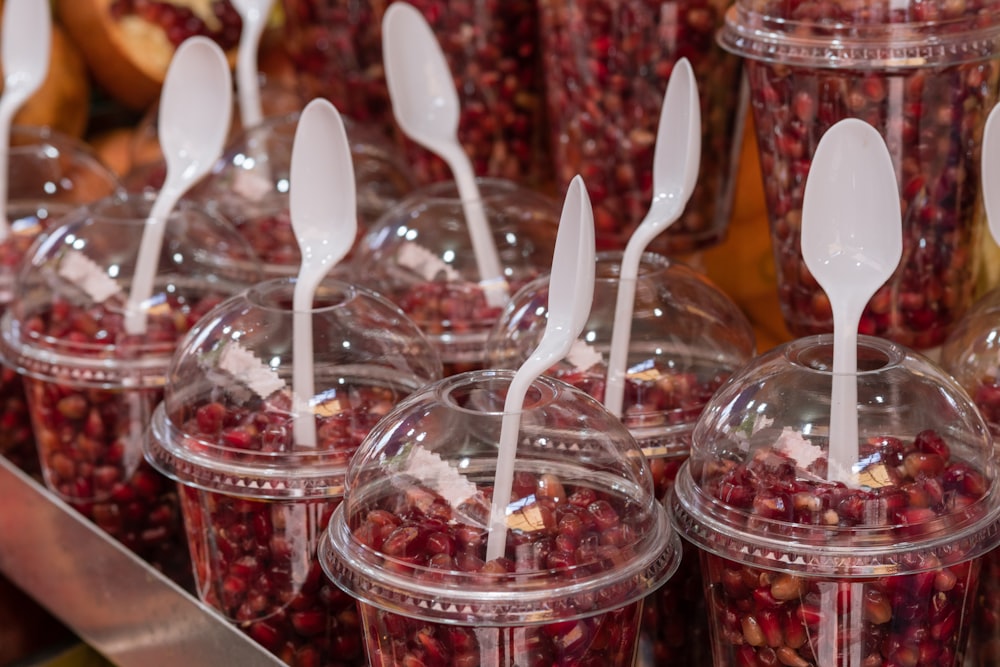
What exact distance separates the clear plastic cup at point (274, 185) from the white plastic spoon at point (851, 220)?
0.71 metres

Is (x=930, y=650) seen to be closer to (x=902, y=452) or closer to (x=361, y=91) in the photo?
(x=902, y=452)

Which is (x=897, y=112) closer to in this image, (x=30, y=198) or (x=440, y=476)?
(x=440, y=476)

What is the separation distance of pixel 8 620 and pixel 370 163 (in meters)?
0.79

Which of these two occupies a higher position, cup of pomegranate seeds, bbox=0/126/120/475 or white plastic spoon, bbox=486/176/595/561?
white plastic spoon, bbox=486/176/595/561

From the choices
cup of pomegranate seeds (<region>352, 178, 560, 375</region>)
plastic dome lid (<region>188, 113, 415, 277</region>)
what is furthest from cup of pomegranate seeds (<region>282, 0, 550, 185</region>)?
cup of pomegranate seeds (<region>352, 178, 560, 375</region>)

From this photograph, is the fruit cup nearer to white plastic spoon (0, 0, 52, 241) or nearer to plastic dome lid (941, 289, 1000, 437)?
plastic dome lid (941, 289, 1000, 437)

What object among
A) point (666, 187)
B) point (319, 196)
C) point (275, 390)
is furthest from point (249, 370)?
point (666, 187)

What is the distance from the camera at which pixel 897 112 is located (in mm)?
1084

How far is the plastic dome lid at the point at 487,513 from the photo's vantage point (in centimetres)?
86

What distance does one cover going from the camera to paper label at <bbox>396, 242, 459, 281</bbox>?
4.31 feet

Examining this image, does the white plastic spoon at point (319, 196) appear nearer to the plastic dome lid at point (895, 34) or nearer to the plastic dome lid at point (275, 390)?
the plastic dome lid at point (275, 390)

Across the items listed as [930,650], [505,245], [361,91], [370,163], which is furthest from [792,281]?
[361,91]

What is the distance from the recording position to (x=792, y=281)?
1.21m

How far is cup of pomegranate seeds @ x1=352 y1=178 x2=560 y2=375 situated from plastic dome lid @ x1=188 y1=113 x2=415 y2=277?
0.55ft
